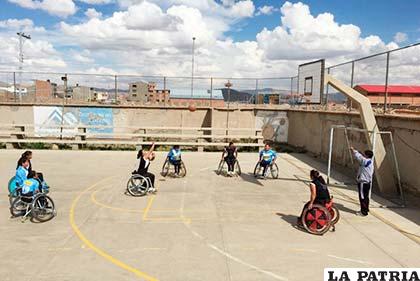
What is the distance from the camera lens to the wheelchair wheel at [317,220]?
726cm

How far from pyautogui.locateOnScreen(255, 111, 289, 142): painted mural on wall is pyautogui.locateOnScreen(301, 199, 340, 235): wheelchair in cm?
1543

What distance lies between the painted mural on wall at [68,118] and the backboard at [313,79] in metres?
12.8

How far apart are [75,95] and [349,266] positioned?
21.9 m

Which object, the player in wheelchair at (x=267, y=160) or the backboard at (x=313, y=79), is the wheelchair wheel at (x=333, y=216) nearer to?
the player in wheelchair at (x=267, y=160)

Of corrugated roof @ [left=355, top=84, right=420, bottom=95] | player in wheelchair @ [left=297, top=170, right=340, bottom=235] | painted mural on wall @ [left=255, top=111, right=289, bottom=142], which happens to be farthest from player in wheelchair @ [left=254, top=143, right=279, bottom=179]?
painted mural on wall @ [left=255, top=111, right=289, bottom=142]

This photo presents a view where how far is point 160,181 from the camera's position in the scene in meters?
11.9

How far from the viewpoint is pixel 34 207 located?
7695 mm

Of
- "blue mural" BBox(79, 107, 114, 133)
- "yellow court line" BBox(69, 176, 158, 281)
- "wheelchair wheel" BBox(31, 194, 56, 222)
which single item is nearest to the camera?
"yellow court line" BBox(69, 176, 158, 281)

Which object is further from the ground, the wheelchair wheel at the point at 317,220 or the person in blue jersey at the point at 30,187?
the person in blue jersey at the point at 30,187

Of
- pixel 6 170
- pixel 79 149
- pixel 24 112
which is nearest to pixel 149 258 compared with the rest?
pixel 6 170

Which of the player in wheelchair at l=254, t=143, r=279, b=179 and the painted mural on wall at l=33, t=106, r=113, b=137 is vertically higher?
the painted mural on wall at l=33, t=106, r=113, b=137

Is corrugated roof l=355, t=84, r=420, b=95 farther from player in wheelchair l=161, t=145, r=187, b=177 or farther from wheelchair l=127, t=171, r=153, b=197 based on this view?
wheelchair l=127, t=171, r=153, b=197

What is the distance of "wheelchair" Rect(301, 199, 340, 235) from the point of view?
23.8ft

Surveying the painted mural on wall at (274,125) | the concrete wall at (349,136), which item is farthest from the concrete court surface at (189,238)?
the painted mural on wall at (274,125)
